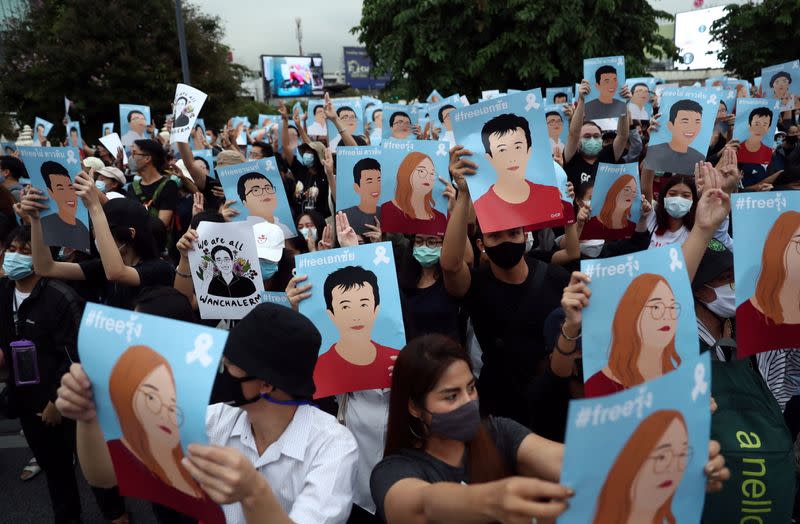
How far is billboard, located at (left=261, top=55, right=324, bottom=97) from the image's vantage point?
6669 cm

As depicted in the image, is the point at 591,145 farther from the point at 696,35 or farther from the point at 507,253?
the point at 696,35

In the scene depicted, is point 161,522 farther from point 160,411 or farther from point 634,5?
point 634,5

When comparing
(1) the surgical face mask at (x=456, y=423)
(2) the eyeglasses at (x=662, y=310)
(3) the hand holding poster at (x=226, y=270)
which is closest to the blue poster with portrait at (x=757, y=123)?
(2) the eyeglasses at (x=662, y=310)

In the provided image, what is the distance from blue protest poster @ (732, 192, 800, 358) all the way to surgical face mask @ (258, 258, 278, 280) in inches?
91.1

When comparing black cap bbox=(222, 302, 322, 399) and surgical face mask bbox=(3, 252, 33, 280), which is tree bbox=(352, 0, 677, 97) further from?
black cap bbox=(222, 302, 322, 399)

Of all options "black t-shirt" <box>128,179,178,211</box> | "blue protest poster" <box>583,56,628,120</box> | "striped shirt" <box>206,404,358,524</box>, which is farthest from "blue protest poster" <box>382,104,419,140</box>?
"striped shirt" <box>206,404,358,524</box>

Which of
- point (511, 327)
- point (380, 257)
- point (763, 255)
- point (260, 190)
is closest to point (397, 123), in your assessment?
point (260, 190)

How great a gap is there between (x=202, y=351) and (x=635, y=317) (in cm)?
134

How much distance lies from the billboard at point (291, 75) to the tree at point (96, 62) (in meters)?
43.8

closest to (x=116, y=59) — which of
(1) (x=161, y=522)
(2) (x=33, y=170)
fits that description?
(2) (x=33, y=170)

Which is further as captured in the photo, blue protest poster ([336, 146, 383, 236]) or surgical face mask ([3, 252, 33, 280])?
blue protest poster ([336, 146, 383, 236])

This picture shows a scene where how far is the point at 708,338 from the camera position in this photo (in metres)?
2.77

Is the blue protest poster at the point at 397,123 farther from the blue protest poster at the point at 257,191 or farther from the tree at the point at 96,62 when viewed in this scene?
the tree at the point at 96,62

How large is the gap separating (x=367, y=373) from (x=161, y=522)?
1.28 metres
